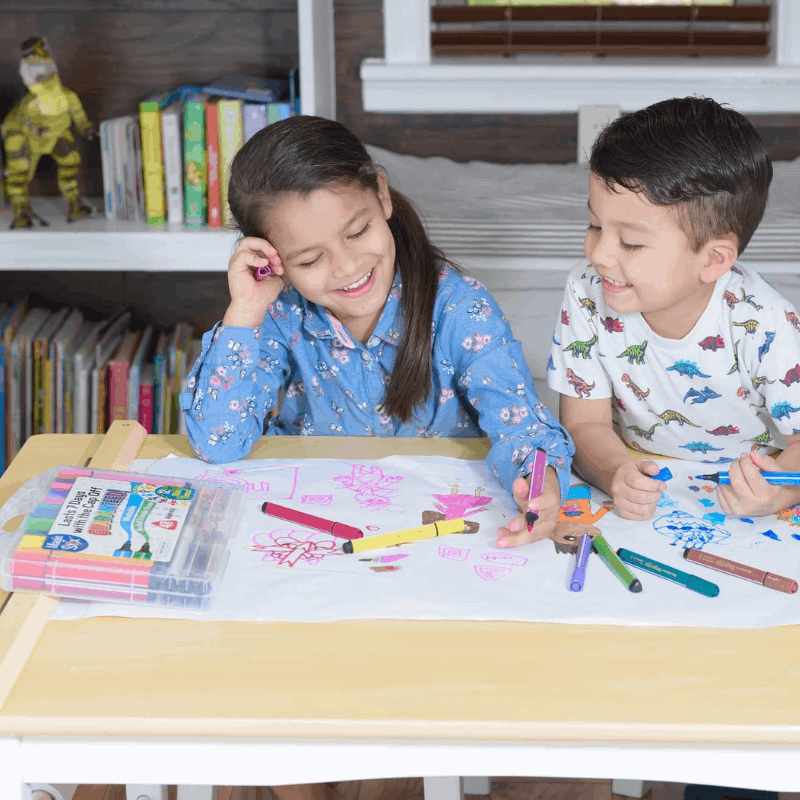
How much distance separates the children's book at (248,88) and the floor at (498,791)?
1.19 meters

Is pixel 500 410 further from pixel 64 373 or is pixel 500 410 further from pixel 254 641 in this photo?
pixel 64 373

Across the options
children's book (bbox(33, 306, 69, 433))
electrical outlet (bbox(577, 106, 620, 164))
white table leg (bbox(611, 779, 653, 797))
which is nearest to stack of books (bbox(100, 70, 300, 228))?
children's book (bbox(33, 306, 69, 433))

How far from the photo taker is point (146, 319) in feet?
7.59

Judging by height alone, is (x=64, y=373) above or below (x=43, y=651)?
below

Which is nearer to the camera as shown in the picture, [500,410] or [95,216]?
[500,410]

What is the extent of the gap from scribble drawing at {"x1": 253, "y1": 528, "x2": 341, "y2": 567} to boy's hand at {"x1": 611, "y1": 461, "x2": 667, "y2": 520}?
0.28 metres

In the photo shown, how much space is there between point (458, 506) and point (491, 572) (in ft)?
0.42

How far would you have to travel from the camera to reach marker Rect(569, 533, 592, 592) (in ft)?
2.82

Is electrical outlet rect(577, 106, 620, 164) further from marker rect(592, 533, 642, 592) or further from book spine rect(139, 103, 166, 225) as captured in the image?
marker rect(592, 533, 642, 592)

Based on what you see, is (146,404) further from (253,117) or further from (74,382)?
(253,117)

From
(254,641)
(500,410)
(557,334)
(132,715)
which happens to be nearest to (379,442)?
(500,410)

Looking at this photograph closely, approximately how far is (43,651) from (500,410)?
551mm

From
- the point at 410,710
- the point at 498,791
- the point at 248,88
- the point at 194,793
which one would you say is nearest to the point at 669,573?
the point at 410,710

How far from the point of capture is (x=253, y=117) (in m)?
1.89
